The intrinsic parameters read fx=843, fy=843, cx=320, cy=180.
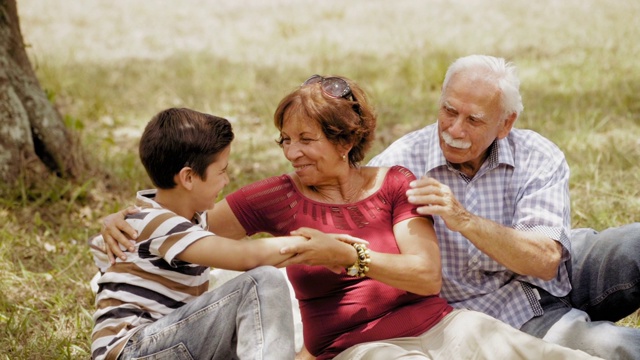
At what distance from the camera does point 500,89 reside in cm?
375

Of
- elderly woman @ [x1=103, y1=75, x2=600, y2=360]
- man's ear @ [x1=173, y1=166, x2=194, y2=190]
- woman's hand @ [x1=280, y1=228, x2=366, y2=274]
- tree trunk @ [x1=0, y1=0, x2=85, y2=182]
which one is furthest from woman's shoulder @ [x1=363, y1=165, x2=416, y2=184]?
tree trunk @ [x1=0, y1=0, x2=85, y2=182]

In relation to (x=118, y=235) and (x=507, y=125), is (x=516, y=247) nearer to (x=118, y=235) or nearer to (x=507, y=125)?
(x=507, y=125)

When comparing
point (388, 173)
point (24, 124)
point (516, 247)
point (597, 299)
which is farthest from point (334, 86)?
point (24, 124)

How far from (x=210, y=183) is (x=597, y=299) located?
1800mm

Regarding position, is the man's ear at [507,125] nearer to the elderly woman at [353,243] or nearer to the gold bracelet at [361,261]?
the elderly woman at [353,243]

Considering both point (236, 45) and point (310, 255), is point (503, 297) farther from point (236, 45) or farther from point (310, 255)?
point (236, 45)

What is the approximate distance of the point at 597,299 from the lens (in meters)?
3.74

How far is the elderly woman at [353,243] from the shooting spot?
10.7ft

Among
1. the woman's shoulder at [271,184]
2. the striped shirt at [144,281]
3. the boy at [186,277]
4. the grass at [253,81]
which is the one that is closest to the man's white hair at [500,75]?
the woman's shoulder at [271,184]

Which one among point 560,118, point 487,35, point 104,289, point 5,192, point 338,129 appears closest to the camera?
point 104,289

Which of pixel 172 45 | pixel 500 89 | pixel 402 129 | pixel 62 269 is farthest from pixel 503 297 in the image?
pixel 172 45

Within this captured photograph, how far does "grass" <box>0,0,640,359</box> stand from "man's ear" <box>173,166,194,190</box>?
1139mm

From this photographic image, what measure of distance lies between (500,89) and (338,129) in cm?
83

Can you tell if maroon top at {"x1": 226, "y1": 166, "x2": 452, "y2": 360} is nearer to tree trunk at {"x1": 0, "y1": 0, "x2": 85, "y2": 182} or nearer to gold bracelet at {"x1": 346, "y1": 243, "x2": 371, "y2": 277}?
gold bracelet at {"x1": 346, "y1": 243, "x2": 371, "y2": 277}
